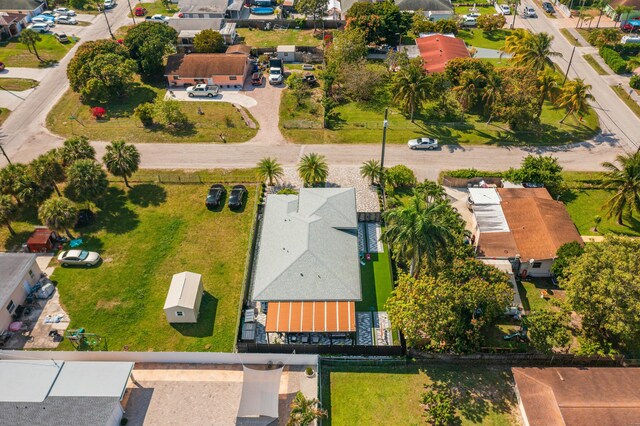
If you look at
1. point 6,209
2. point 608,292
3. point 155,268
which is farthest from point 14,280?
point 608,292

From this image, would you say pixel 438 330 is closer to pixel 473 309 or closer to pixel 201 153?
pixel 473 309

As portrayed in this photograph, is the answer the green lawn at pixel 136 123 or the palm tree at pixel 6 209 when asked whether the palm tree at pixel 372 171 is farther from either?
the palm tree at pixel 6 209

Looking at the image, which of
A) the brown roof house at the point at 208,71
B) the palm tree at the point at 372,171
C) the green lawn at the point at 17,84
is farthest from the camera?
the green lawn at the point at 17,84

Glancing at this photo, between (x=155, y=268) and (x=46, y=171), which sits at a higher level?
(x=46, y=171)

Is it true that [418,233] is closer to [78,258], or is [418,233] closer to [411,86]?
[411,86]

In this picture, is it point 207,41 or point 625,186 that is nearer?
point 625,186

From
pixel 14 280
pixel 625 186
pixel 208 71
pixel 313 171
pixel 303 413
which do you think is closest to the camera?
pixel 303 413

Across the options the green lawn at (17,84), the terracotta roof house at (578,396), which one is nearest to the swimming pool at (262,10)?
the green lawn at (17,84)
